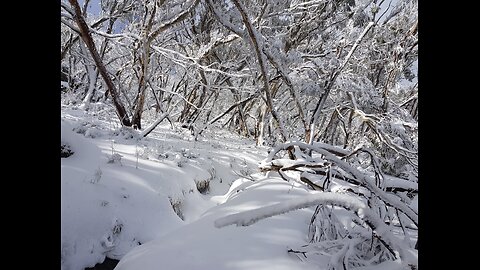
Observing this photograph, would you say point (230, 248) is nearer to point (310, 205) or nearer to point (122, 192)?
point (310, 205)

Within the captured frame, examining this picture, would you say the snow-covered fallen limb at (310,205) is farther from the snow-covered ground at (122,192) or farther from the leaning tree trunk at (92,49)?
the leaning tree trunk at (92,49)

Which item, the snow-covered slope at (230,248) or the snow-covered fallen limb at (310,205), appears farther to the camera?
the snow-covered slope at (230,248)

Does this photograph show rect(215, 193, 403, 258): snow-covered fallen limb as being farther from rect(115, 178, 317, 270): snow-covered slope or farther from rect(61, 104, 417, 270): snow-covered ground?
rect(115, 178, 317, 270): snow-covered slope

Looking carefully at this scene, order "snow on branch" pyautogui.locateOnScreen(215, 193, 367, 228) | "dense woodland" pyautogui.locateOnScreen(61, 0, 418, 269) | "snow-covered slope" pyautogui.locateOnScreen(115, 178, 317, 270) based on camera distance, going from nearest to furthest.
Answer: "snow on branch" pyautogui.locateOnScreen(215, 193, 367, 228)
"snow-covered slope" pyautogui.locateOnScreen(115, 178, 317, 270)
"dense woodland" pyautogui.locateOnScreen(61, 0, 418, 269)

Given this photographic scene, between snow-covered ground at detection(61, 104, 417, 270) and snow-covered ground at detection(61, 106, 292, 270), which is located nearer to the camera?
snow-covered ground at detection(61, 104, 417, 270)

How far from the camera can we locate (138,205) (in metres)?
4.48

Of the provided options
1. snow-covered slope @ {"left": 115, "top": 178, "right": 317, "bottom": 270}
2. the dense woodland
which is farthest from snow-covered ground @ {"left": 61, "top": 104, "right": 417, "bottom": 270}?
the dense woodland

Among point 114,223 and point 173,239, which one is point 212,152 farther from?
point 173,239

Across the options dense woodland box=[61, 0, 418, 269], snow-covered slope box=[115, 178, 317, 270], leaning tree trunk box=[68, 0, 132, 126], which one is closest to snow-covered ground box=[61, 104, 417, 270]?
snow-covered slope box=[115, 178, 317, 270]

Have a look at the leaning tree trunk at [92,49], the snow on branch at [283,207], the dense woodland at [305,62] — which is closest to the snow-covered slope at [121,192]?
the leaning tree trunk at [92,49]

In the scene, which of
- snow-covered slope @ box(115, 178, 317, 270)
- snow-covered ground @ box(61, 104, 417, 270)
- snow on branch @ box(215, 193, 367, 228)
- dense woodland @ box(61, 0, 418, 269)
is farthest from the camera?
dense woodland @ box(61, 0, 418, 269)

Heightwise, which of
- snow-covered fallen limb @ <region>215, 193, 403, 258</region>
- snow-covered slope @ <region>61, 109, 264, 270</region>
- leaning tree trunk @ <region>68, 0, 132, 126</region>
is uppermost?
leaning tree trunk @ <region>68, 0, 132, 126</region>

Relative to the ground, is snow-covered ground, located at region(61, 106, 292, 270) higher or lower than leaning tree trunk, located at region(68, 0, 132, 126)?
lower
